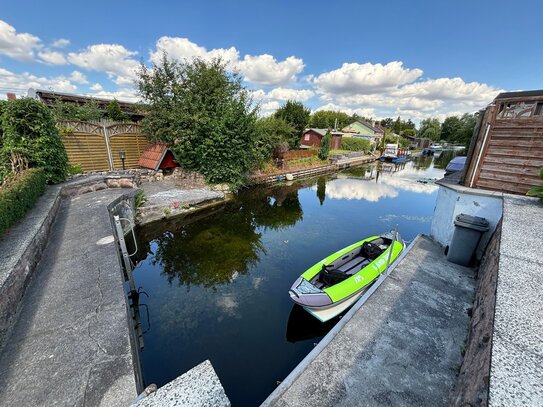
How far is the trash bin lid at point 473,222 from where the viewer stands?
5500mm

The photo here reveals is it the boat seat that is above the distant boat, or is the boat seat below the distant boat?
below

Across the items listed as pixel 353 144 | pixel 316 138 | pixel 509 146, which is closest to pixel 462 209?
pixel 509 146

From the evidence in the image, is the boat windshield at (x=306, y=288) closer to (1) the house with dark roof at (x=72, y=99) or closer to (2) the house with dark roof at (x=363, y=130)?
(1) the house with dark roof at (x=72, y=99)

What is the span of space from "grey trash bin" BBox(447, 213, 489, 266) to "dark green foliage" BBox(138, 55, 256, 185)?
11056mm

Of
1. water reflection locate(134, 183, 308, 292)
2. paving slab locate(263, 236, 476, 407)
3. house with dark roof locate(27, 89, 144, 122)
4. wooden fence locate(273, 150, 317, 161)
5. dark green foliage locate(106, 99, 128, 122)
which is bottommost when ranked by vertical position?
water reflection locate(134, 183, 308, 292)

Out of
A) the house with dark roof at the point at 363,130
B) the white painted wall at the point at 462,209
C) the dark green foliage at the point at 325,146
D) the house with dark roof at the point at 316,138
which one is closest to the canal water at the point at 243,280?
the white painted wall at the point at 462,209

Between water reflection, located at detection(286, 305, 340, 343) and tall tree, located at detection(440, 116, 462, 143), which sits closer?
water reflection, located at detection(286, 305, 340, 343)

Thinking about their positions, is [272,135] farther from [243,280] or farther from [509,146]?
[509,146]

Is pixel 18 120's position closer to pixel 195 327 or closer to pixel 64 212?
pixel 64 212

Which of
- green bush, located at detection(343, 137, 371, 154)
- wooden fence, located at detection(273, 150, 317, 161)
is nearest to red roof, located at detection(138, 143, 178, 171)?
wooden fence, located at detection(273, 150, 317, 161)

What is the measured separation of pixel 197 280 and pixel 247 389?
339cm

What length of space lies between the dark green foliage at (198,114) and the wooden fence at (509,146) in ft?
35.3

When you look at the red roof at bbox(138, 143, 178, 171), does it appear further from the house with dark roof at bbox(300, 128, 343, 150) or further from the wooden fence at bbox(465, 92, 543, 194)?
the house with dark roof at bbox(300, 128, 343, 150)

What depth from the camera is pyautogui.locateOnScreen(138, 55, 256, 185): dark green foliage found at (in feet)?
43.4
